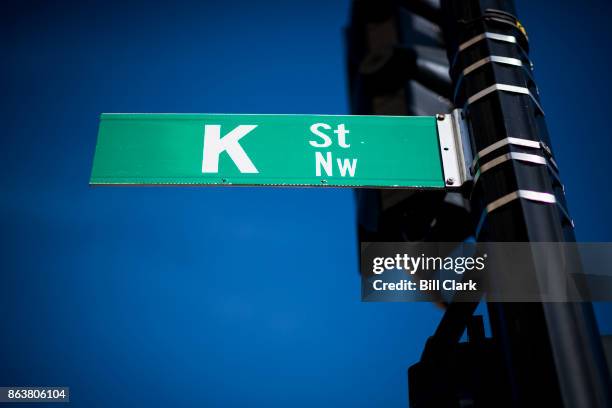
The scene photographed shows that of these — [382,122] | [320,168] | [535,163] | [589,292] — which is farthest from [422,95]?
[589,292]

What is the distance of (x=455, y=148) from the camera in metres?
2.53

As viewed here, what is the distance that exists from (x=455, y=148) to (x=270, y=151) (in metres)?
0.90

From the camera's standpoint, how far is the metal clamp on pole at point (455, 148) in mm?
2408

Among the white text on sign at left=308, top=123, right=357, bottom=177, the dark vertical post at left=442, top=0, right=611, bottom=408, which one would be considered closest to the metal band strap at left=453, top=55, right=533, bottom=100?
the dark vertical post at left=442, top=0, right=611, bottom=408

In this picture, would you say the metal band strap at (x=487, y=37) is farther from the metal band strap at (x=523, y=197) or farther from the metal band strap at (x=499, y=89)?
the metal band strap at (x=523, y=197)

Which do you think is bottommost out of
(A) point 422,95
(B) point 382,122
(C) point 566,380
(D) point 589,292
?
(C) point 566,380

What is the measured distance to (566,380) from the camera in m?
1.62

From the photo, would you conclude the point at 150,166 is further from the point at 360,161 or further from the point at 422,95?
the point at 422,95

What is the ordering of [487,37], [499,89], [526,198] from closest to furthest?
[526,198] < [499,89] < [487,37]

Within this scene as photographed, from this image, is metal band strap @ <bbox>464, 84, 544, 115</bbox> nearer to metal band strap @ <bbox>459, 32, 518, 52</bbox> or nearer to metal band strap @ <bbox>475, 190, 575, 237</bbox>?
metal band strap @ <bbox>459, 32, 518, 52</bbox>

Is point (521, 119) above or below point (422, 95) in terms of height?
below

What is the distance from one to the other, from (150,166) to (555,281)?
6.30 ft

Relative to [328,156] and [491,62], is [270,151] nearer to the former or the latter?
[328,156]

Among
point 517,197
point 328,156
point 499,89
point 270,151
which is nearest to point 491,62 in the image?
point 499,89
